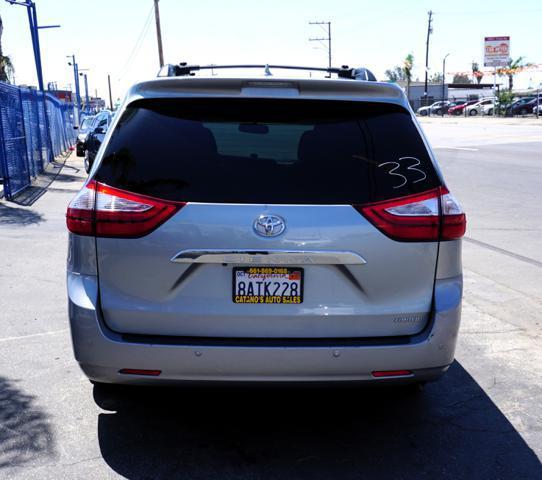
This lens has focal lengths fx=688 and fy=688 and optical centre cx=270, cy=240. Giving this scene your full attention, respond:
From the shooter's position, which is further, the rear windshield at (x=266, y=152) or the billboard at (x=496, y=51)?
the billboard at (x=496, y=51)

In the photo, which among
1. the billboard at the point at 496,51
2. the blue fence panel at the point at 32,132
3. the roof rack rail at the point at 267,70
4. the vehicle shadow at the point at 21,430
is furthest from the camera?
the billboard at the point at 496,51

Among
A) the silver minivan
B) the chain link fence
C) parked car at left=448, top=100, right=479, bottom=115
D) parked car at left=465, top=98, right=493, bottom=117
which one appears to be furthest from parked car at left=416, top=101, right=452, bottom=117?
the silver minivan

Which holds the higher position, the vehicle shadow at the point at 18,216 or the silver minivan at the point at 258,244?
the silver minivan at the point at 258,244

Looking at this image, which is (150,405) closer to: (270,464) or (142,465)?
(142,465)

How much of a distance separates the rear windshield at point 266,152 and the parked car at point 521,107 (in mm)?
58357

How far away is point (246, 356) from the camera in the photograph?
3.18 meters

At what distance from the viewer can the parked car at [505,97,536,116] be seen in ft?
187

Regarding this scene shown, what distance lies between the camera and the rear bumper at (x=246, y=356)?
3.18 m

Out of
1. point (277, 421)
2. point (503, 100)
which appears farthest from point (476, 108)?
point (277, 421)

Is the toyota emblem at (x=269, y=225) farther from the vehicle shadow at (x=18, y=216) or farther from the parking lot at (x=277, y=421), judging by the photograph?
the vehicle shadow at (x=18, y=216)

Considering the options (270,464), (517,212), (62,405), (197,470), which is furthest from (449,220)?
(517,212)

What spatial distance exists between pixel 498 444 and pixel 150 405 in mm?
1993

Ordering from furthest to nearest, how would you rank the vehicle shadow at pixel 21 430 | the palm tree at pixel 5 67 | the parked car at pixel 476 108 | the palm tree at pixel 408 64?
the palm tree at pixel 408 64 → the parked car at pixel 476 108 → the palm tree at pixel 5 67 → the vehicle shadow at pixel 21 430

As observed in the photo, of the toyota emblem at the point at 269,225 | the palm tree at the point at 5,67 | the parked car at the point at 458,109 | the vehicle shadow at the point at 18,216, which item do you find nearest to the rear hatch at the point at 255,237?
the toyota emblem at the point at 269,225
